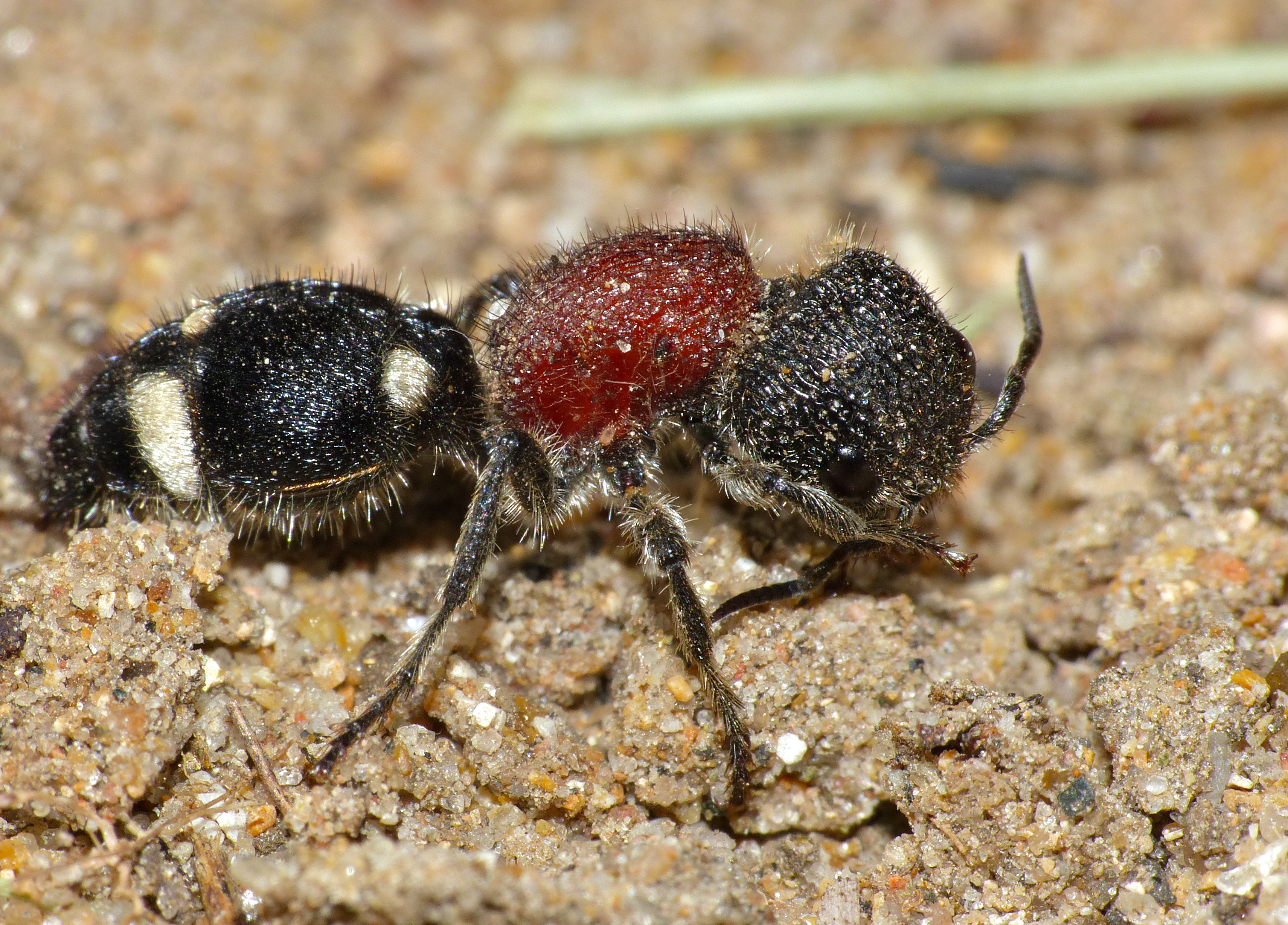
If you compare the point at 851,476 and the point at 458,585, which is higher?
the point at 851,476

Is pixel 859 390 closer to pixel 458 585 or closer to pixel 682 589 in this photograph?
pixel 682 589

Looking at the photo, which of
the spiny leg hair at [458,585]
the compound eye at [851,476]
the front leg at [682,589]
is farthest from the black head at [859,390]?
the spiny leg hair at [458,585]

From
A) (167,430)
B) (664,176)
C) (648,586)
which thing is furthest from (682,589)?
(664,176)

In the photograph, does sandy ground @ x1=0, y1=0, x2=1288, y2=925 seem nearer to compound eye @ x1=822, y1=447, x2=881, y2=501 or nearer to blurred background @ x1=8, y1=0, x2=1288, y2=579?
blurred background @ x1=8, y1=0, x2=1288, y2=579

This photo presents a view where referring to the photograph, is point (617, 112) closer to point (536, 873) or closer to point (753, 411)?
point (753, 411)

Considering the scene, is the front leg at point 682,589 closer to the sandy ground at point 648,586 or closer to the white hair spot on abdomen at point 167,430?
the sandy ground at point 648,586

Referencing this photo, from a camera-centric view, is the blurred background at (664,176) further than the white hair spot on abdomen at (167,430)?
Yes

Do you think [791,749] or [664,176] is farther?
[664,176]

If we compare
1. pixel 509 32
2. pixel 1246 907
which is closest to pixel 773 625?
pixel 1246 907
